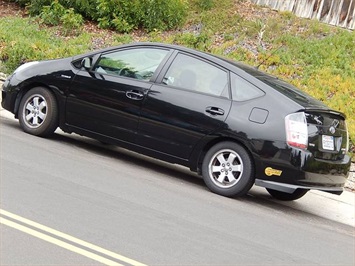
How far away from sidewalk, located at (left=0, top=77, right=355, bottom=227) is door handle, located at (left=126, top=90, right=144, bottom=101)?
2.07 metres

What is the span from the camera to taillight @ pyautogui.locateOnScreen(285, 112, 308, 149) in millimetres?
8281

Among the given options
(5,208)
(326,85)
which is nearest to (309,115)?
(5,208)

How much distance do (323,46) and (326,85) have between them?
1994mm

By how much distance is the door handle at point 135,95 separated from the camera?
9156mm

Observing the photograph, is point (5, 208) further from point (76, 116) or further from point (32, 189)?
point (76, 116)

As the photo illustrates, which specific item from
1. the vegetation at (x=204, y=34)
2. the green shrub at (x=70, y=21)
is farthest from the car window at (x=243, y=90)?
the green shrub at (x=70, y=21)

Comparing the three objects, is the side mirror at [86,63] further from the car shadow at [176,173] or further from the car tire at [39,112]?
the car shadow at [176,173]

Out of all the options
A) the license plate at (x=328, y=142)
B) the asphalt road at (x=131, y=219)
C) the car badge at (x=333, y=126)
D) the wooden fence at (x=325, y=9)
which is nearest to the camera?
the asphalt road at (x=131, y=219)

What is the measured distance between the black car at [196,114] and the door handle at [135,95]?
0.04ft

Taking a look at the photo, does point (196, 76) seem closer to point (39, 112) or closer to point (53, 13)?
point (39, 112)

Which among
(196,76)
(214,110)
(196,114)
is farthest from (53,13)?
(214,110)

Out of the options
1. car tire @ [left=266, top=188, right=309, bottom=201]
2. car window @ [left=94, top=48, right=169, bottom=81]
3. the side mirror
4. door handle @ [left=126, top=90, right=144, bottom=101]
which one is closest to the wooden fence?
car tire @ [left=266, top=188, right=309, bottom=201]

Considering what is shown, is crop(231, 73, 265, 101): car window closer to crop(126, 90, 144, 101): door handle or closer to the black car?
the black car

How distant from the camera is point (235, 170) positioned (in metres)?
8.55
